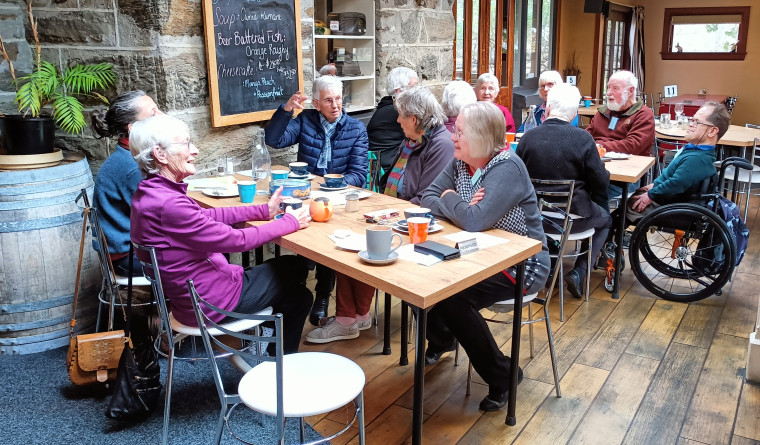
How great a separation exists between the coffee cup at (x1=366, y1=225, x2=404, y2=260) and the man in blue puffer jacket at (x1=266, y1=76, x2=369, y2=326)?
4.99 ft

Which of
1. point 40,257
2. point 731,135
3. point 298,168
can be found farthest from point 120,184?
point 731,135

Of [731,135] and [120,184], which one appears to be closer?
[120,184]

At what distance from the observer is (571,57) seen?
9.86 m

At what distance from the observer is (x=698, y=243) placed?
373 centimetres

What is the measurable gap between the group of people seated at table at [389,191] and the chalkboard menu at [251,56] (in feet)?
0.82

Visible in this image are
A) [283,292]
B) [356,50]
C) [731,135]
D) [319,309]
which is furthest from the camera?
[731,135]

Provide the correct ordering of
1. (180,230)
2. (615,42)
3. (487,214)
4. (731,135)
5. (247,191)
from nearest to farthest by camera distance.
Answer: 1. (180,230)
2. (487,214)
3. (247,191)
4. (731,135)
5. (615,42)

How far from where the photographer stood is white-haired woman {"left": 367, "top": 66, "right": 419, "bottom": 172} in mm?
4129

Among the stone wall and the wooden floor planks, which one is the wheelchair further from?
the stone wall

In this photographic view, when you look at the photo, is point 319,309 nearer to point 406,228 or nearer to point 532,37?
point 406,228

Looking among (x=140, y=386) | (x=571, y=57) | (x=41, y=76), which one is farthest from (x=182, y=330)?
(x=571, y=57)

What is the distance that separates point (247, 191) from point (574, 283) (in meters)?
2.02

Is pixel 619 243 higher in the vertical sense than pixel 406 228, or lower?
lower

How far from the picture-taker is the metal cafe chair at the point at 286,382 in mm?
1691
